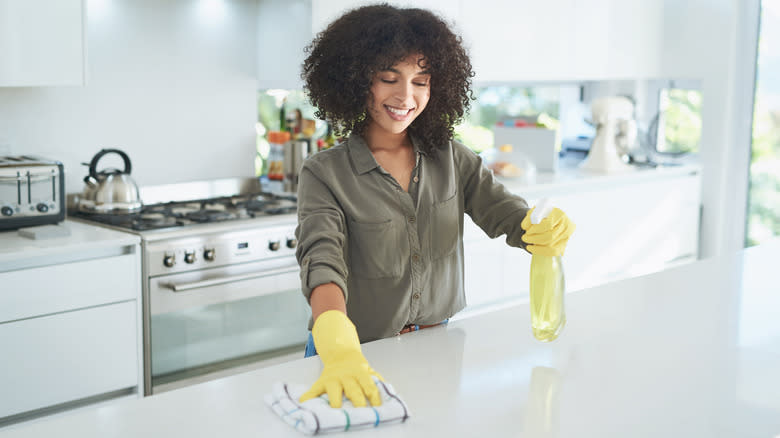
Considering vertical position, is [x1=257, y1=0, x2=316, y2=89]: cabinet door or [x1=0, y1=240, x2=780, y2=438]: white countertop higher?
[x1=257, y1=0, x2=316, y2=89]: cabinet door

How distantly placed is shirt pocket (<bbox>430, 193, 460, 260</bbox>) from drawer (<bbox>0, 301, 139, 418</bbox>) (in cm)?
115

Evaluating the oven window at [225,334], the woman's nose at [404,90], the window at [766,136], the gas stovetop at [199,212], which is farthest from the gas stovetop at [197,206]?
the window at [766,136]

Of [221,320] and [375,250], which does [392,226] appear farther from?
[221,320]

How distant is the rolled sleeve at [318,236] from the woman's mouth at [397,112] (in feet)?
0.60

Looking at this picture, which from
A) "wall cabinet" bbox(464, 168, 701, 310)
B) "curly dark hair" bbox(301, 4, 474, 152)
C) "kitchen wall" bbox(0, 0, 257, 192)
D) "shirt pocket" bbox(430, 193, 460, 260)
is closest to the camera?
"curly dark hair" bbox(301, 4, 474, 152)

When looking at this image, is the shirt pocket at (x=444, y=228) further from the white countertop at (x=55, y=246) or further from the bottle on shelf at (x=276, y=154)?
the bottle on shelf at (x=276, y=154)

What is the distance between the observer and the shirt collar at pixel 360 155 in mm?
1546

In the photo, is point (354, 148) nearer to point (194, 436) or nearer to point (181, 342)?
point (194, 436)

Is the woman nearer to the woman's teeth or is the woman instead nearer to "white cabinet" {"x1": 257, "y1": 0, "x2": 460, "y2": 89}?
the woman's teeth

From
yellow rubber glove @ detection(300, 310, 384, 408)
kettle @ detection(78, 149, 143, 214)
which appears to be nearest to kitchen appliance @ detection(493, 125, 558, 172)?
kettle @ detection(78, 149, 143, 214)

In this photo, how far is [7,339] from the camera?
2111 mm

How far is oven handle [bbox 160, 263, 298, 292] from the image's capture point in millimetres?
2418

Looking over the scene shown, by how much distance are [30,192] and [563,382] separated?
1.80 meters

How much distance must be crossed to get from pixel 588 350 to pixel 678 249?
298 cm
